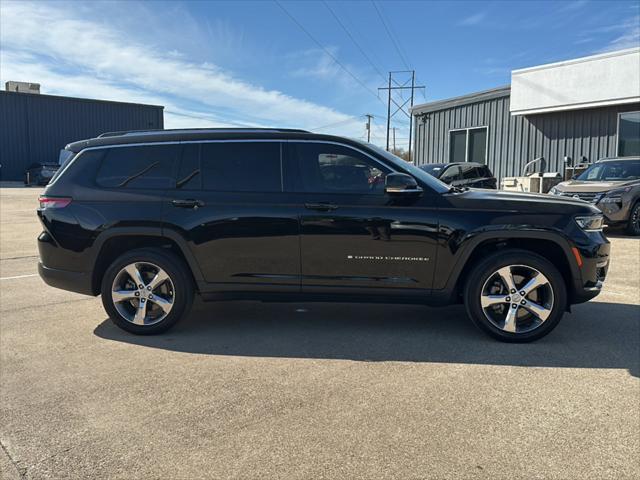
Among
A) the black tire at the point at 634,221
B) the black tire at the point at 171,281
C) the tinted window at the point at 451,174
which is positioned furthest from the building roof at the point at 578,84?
the black tire at the point at 171,281

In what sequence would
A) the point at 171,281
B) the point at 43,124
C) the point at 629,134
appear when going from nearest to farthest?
the point at 171,281
the point at 629,134
the point at 43,124

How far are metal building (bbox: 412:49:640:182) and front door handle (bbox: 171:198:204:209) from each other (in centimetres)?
1468

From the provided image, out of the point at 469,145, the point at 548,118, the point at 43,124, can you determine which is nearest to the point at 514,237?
the point at 548,118

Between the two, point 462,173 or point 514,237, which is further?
point 462,173

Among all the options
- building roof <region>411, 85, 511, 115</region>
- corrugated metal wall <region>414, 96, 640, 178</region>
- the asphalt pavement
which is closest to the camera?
the asphalt pavement

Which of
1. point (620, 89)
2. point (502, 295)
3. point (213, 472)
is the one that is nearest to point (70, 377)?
point (213, 472)

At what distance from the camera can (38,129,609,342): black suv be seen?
441 centimetres

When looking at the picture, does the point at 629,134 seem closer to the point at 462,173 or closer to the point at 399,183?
the point at 462,173

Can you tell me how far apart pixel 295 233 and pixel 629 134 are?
14825 millimetres

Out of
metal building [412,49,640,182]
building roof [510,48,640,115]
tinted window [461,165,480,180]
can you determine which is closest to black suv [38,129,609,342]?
tinted window [461,165,480,180]

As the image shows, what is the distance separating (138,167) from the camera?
15.6ft

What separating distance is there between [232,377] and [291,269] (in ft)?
3.84

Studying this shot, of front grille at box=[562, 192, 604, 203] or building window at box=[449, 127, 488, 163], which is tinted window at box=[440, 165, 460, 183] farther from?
building window at box=[449, 127, 488, 163]

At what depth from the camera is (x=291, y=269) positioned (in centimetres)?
458
